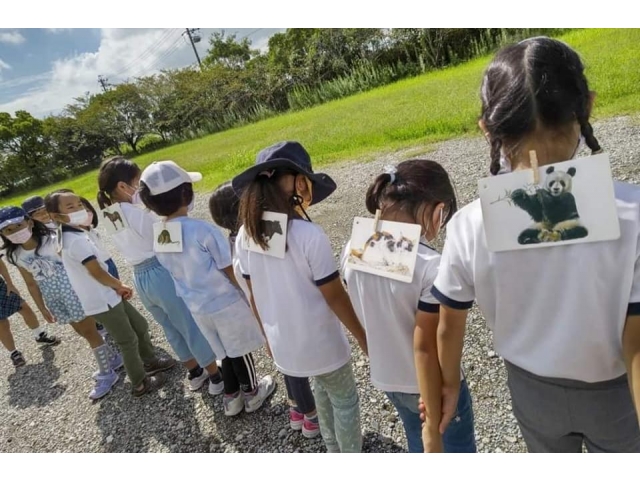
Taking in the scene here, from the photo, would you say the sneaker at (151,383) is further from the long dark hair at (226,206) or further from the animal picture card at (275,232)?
the animal picture card at (275,232)

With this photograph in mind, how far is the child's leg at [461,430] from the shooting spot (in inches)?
55.6

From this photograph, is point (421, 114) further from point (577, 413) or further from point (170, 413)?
point (577, 413)

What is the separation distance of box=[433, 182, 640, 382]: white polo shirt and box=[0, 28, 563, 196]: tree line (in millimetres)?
13347

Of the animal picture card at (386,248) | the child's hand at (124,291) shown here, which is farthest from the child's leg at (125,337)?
the animal picture card at (386,248)

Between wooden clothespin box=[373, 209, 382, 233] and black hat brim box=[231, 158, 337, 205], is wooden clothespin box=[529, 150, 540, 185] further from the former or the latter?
black hat brim box=[231, 158, 337, 205]

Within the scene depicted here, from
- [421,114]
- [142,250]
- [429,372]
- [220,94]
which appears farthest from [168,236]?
[220,94]

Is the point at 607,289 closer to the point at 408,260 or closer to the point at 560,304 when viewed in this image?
the point at 560,304

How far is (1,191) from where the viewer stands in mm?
18312

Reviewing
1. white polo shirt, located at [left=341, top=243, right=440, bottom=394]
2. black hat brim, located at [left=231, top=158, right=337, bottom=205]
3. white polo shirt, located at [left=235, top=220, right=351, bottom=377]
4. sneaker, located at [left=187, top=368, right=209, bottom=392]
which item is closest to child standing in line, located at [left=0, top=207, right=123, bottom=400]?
sneaker, located at [left=187, top=368, right=209, bottom=392]

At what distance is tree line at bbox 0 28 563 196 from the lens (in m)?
16.9

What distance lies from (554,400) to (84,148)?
25994mm

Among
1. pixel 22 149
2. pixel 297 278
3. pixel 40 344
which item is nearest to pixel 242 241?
pixel 297 278

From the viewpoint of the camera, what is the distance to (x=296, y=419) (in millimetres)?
2184

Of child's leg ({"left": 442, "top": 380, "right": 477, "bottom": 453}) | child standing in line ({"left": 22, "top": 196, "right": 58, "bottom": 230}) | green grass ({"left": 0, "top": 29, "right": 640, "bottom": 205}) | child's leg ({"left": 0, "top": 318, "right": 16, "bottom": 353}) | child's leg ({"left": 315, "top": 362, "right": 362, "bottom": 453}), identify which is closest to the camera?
child's leg ({"left": 442, "top": 380, "right": 477, "bottom": 453})
